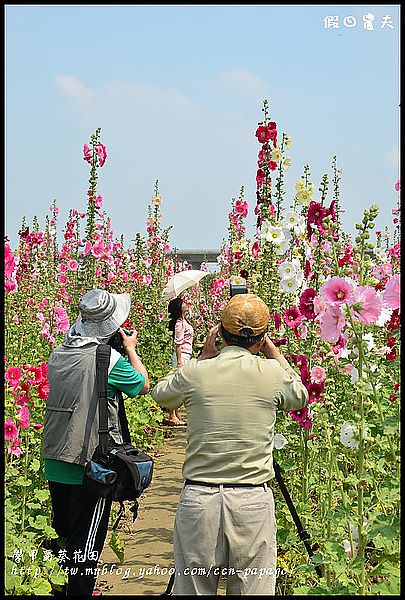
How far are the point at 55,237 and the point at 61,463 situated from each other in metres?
7.61

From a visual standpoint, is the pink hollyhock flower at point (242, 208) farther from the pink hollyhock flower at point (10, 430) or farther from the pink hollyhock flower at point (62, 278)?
the pink hollyhock flower at point (10, 430)

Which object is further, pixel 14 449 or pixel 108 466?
pixel 14 449

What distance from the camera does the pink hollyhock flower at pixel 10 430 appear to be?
13.2 feet

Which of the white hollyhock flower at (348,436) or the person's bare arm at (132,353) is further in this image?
the person's bare arm at (132,353)

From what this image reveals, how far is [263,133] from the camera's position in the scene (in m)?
5.64

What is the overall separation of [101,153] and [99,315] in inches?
141

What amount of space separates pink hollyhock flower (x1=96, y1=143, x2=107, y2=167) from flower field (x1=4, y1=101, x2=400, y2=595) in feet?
0.05

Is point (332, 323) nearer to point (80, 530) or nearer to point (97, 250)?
point (80, 530)

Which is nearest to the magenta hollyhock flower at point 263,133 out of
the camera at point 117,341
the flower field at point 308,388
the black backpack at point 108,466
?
the flower field at point 308,388

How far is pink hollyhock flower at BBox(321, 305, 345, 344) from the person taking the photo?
2994 mm

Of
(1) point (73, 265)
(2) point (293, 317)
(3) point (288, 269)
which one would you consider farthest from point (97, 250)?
(2) point (293, 317)

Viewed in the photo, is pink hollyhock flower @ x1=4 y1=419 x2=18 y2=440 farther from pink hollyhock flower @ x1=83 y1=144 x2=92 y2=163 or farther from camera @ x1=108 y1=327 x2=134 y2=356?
pink hollyhock flower @ x1=83 y1=144 x2=92 y2=163

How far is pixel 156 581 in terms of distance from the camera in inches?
190

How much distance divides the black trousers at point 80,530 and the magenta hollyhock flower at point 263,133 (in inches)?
119
